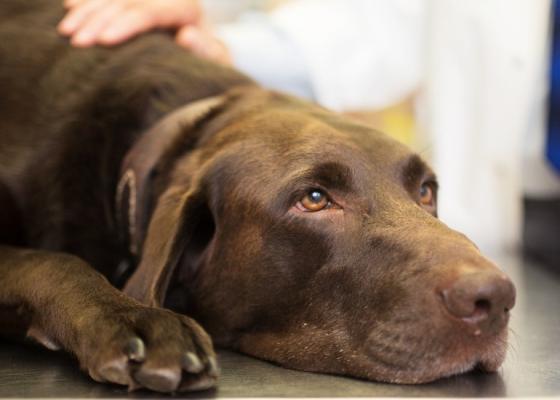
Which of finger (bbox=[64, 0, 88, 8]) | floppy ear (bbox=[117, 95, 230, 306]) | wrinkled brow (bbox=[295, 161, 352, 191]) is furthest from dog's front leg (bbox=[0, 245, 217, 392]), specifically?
finger (bbox=[64, 0, 88, 8])

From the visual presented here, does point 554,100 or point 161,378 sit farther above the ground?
point 161,378

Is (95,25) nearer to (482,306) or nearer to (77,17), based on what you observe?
(77,17)

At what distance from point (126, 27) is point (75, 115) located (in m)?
0.33

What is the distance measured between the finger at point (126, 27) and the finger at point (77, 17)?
5 centimetres

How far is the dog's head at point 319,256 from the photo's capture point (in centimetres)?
136

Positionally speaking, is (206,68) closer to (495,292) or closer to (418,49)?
(495,292)

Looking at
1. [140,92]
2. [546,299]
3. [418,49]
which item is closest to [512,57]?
[418,49]

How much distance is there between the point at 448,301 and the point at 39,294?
0.66 m

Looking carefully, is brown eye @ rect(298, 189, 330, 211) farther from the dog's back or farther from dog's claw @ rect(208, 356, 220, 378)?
the dog's back

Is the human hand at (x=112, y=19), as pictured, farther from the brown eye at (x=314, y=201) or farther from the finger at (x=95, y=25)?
the brown eye at (x=314, y=201)

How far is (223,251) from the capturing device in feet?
5.56

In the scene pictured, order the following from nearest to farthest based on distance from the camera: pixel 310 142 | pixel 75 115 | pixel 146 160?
pixel 310 142, pixel 146 160, pixel 75 115

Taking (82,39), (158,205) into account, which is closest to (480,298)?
(158,205)

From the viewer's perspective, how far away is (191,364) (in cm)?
122
